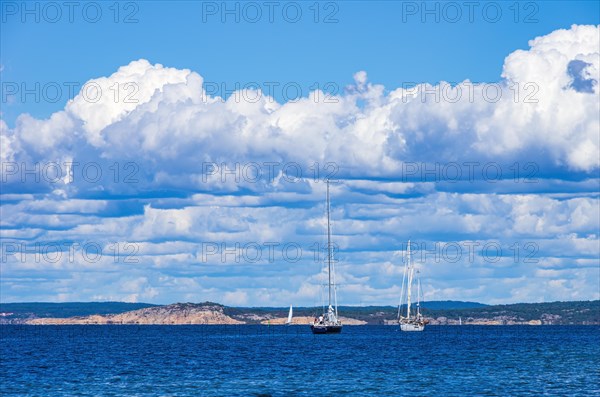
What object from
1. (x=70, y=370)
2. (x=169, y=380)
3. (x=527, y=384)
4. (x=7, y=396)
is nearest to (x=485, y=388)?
(x=527, y=384)

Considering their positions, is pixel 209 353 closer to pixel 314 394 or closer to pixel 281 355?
pixel 281 355

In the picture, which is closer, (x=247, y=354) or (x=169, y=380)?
(x=169, y=380)

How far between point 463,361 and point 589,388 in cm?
4436

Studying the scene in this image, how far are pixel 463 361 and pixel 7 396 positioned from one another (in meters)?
65.7

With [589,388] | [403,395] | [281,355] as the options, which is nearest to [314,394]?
[403,395]

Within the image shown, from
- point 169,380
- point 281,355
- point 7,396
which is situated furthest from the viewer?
point 281,355

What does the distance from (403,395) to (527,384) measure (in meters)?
15.0

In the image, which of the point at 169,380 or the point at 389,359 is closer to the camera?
the point at 169,380

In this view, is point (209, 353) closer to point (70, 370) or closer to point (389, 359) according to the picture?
point (389, 359)

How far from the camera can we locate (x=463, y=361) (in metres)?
139

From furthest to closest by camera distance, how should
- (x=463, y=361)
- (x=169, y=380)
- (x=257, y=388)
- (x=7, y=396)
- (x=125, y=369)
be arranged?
(x=463, y=361) < (x=125, y=369) < (x=169, y=380) < (x=257, y=388) < (x=7, y=396)

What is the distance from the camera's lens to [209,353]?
168 metres

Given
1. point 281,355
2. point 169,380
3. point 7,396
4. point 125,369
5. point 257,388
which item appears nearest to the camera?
point 7,396

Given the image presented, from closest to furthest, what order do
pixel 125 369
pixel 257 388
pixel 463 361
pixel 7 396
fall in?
1. pixel 7 396
2. pixel 257 388
3. pixel 125 369
4. pixel 463 361
